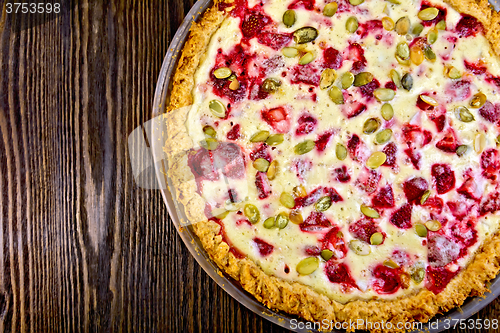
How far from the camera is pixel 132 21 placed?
6.35 ft

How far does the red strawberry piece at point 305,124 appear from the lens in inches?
65.3

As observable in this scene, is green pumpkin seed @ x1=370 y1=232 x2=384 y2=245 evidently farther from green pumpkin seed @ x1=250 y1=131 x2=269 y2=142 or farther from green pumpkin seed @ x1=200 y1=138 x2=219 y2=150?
green pumpkin seed @ x1=200 y1=138 x2=219 y2=150

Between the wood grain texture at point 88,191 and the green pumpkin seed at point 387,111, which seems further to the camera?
the wood grain texture at point 88,191

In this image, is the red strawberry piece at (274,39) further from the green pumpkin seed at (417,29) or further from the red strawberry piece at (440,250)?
the red strawberry piece at (440,250)

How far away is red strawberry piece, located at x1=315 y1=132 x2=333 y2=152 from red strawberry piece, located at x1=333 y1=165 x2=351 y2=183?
0.13 metres

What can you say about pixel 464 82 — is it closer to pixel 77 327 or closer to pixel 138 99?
pixel 138 99

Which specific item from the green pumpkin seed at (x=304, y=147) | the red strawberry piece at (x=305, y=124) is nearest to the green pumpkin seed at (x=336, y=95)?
the red strawberry piece at (x=305, y=124)

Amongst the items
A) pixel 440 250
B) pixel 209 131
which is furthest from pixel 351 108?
pixel 440 250

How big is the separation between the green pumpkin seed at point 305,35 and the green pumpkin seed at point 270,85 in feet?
0.77

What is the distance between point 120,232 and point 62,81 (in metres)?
0.97

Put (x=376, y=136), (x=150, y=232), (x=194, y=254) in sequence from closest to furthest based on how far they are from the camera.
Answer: (x=376, y=136) → (x=194, y=254) → (x=150, y=232)

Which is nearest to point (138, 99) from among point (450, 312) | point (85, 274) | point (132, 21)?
point (132, 21)

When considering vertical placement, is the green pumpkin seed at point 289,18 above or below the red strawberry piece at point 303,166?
above

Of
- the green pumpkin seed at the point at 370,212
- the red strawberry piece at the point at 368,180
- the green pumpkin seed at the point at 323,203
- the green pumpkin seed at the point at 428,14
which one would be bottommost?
the green pumpkin seed at the point at 370,212
